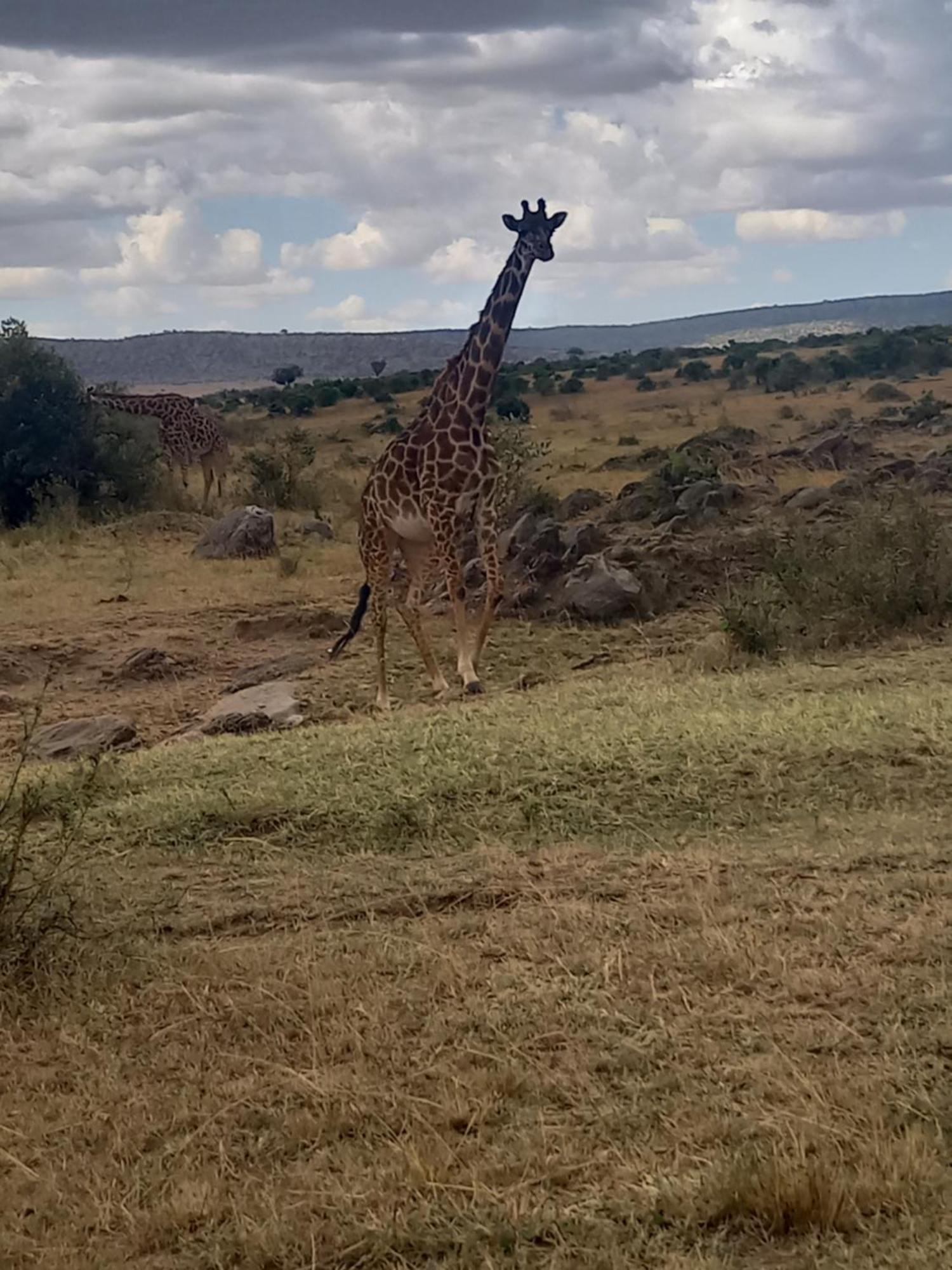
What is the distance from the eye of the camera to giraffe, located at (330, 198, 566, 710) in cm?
1012

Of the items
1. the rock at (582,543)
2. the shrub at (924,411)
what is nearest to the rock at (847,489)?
the rock at (582,543)

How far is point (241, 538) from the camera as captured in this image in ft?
53.3

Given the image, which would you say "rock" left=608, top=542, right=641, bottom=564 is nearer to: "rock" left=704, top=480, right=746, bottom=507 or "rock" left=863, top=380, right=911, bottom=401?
"rock" left=704, top=480, right=746, bottom=507

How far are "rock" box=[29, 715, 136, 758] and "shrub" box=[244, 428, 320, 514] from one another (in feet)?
39.7

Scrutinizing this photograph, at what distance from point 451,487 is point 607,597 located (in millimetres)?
2085

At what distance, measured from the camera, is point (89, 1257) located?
3.18 m

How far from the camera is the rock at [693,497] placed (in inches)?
575

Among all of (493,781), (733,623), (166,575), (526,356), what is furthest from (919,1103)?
(526,356)

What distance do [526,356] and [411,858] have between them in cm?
9300

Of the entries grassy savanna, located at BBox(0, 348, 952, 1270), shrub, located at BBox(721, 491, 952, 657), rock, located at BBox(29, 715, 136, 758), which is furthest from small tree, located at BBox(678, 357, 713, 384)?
grassy savanna, located at BBox(0, 348, 952, 1270)

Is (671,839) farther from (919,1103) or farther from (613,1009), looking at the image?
(919,1103)

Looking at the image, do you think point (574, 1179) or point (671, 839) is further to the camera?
point (671, 839)

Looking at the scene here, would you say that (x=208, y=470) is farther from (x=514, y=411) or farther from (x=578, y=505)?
(x=514, y=411)

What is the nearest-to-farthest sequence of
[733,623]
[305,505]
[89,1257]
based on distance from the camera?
[89,1257] → [733,623] → [305,505]
